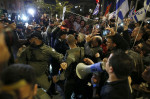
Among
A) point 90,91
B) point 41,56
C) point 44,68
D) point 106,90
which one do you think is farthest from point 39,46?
point 106,90

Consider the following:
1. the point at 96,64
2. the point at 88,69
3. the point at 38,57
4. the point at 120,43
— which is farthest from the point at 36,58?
the point at 120,43

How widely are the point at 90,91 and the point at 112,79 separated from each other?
1919 millimetres

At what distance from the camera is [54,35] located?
575 cm

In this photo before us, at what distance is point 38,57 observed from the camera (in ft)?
10.2

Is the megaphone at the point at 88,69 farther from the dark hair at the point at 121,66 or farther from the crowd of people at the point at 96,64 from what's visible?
the dark hair at the point at 121,66

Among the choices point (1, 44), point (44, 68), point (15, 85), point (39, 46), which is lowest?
point (44, 68)

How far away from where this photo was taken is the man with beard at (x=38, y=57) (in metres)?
3.10

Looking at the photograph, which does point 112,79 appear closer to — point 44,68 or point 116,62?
point 116,62

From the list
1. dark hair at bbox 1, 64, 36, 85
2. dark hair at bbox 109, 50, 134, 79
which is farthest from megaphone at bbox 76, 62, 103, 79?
dark hair at bbox 1, 64, 36, 85

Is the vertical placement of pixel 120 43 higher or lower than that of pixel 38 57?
higher

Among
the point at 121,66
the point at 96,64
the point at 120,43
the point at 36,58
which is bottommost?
the point at 36,58

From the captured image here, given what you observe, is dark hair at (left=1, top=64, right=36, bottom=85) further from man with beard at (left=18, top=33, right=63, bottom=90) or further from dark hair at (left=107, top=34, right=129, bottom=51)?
dark hair at (left=107, top=34, right=129, bottom=51)

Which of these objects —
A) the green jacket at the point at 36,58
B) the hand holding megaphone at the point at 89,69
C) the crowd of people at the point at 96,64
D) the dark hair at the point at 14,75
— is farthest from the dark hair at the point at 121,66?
the green jacket at the point at 36,58

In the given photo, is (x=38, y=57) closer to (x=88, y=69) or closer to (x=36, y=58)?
(x=36, y=58)
